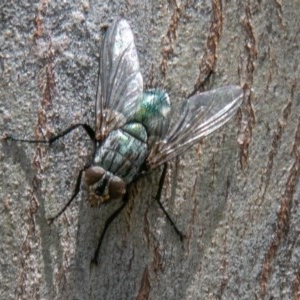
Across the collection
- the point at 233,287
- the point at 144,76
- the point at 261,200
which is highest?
the point at 144,76

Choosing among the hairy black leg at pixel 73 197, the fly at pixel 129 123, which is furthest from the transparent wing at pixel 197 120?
the hairy black leg at pixel 73 197

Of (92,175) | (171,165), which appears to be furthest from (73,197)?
(171,165)

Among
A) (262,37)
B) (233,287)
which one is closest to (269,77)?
(262,37)

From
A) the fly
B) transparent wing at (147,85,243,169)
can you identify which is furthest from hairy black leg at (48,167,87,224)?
transparent wing at (147,85,243,169)

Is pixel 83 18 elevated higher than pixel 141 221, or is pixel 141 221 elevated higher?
pixel 83 18

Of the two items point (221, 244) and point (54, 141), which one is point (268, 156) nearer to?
point (221, 244)

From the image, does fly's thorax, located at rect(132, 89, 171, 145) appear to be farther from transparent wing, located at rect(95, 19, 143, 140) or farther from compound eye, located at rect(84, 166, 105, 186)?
compound eye, located at rect(84, 166, 105, 186)

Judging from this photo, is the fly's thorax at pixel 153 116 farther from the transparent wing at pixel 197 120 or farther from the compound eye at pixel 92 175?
the compound eye at pixel 92 175

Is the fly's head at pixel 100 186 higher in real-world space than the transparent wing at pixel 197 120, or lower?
lower
